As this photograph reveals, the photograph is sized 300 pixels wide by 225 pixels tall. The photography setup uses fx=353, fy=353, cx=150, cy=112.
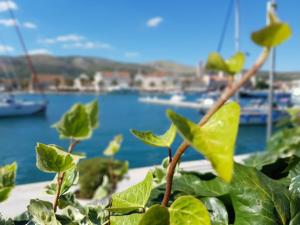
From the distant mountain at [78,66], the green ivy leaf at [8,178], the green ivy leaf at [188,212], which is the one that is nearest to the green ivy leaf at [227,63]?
the green ivy leaf at [188,212]

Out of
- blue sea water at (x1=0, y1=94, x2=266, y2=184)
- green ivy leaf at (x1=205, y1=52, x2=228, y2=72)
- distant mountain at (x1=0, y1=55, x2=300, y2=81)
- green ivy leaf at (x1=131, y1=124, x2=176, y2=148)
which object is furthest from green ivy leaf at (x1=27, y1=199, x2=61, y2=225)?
distant mountain at (x1=0, y1=55, x2=300, y2=81)

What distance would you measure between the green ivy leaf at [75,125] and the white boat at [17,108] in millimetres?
20306

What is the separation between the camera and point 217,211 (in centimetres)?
39

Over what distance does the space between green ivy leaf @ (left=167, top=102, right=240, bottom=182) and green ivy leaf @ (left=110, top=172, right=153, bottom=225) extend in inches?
4.6

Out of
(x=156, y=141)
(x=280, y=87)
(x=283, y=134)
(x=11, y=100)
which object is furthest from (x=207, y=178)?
(x=280, y=87)

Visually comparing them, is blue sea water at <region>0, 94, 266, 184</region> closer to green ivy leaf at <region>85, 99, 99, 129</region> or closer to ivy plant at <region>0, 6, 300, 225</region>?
green ivy leaf at <region>85, 99, 99, 129</region>

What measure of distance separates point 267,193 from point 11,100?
21.6 m

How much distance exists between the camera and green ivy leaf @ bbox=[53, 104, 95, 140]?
501mm

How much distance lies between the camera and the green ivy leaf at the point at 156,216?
0.26 meters

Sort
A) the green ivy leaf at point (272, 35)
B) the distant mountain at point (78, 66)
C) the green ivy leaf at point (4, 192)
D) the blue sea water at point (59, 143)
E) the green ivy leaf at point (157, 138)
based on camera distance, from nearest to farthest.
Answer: the green ivy leaf at point (272, 35)
the green ivy leaf at point (157, 138)
the green ivy leaf at point (4, 192)
the blue sea water at point (59, 143)
the distant mountain at point (78, 66)

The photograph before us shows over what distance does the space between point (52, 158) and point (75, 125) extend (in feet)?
0.49

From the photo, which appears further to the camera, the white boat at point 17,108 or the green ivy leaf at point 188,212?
the white boat at point 17,108

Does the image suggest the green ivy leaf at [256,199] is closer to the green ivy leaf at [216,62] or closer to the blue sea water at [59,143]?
the green ivy leaf at [216,62]

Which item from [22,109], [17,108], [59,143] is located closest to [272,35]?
[59,143]
